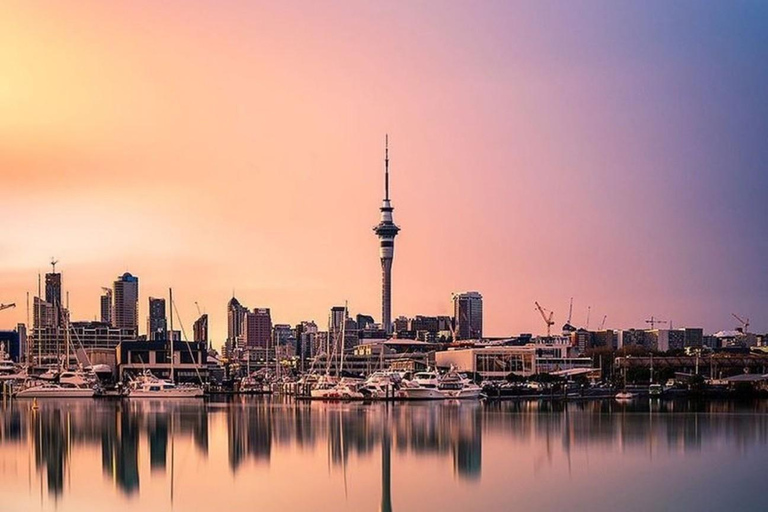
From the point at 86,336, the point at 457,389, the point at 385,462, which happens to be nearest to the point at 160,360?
the point at 457,389

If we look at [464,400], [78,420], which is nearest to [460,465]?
[78,420]

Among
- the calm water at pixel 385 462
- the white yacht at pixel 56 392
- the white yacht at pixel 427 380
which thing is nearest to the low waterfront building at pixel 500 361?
the white yacht at pixel 427 380

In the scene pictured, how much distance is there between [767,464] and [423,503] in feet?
50.3

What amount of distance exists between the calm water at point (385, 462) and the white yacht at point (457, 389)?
21.9m

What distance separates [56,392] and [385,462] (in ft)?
228

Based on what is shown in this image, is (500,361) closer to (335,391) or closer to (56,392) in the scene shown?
(335,391)

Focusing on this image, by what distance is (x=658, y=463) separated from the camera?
43.9 m

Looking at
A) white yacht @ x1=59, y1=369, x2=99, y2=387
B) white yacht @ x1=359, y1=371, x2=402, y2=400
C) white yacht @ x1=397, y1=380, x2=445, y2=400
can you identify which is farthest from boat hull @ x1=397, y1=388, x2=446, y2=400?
white yacht @ x1=59, y1=369, x2=99, y2=387

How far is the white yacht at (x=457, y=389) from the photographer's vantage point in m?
95.1

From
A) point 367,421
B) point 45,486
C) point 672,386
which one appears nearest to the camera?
point 45,486

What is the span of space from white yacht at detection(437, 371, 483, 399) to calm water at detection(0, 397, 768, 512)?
21936 mm

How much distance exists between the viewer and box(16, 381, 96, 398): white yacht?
107750 millimetres

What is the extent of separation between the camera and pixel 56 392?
108 meters

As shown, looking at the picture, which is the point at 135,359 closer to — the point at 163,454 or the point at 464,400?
the point at 464,400
